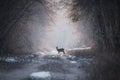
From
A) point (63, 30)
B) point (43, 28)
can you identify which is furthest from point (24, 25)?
point (63, 30)

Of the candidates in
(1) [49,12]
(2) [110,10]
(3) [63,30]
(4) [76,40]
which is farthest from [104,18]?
(3) [63,30]

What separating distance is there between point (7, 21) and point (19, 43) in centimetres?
383

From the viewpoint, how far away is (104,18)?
2136 centimetres

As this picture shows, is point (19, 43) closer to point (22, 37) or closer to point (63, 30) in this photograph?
point (22, 37)

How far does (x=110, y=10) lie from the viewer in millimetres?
19875

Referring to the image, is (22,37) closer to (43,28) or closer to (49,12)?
(49,12)

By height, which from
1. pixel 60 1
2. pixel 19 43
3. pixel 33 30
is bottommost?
pixel 19 43

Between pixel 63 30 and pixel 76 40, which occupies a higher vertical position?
pixel 63 30

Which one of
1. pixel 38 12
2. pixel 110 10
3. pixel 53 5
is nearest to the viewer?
pixel 110 10

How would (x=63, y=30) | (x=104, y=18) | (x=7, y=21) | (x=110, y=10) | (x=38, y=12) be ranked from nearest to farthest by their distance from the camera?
(x=110, y=10) → (x=104, y=18) → (x=7, y=21) → (x=38, y=12) → (x=63, y=30)

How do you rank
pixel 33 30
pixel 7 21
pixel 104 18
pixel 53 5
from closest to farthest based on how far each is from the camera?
pixel 104 18, pixel 7 21, pixel 53 5, pixel 33 30

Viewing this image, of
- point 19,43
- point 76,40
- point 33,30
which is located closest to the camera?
point 19,43

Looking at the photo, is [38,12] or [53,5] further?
[38,12]

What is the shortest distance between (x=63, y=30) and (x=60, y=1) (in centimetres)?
3185
